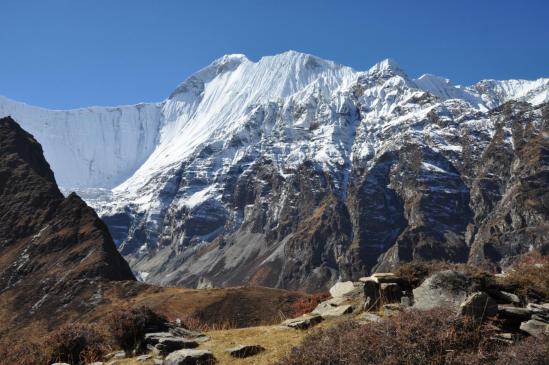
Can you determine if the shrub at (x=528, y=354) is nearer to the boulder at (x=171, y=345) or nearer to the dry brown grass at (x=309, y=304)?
the boulder at (x=171, y=345)

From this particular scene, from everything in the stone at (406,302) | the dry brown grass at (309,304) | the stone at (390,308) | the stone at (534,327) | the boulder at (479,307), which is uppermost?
the boulder at (479,307)

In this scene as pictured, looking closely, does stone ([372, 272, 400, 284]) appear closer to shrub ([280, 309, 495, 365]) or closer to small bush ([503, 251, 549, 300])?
small bush ([503, 251, 549, 300])

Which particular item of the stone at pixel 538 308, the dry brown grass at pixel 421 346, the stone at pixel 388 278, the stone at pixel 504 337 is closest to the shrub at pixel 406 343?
the dry brown grass at pixel 421 346

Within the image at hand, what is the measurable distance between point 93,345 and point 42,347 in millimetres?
1681

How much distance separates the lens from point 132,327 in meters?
19.6

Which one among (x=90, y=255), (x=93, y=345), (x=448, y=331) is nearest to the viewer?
(x=448, y=331)

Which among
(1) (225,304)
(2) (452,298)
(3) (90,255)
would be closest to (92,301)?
(3) (90,255)

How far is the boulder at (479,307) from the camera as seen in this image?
1447cm

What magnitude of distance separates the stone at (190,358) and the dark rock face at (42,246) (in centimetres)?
8246

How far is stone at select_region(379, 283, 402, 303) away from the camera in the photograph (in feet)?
63.6

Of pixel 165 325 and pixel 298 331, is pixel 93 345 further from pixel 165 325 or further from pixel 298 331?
pixel 298 331

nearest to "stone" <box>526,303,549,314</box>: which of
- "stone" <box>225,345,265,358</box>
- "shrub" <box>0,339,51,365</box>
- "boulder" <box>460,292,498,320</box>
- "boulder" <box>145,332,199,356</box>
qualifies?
"boulder" <box>460,292,498,320</box>

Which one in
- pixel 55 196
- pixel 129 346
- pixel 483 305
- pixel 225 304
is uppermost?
pixel 55 196

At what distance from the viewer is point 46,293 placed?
105 meters
